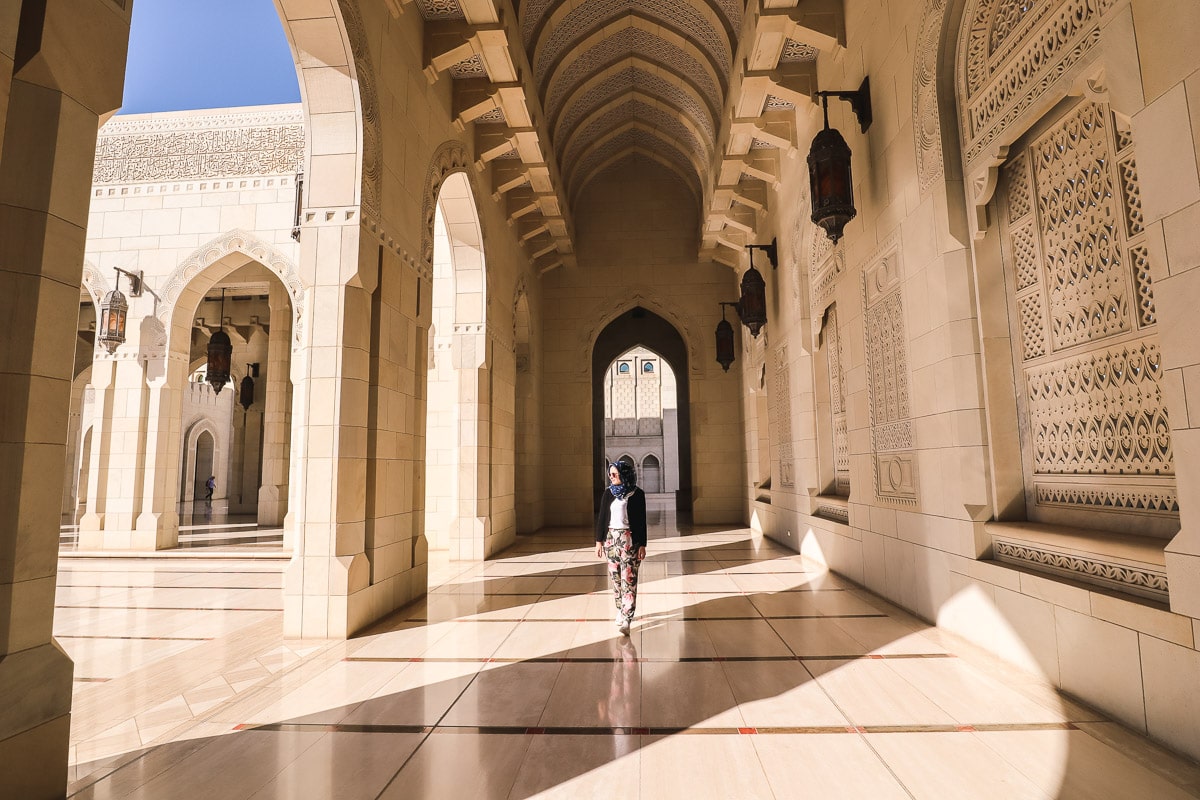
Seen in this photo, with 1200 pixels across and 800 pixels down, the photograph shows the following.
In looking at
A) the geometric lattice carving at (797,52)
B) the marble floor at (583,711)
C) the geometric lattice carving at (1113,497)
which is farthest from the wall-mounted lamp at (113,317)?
the geometric lattice carving at (1113,497)

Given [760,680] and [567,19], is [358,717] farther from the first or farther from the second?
[567,19]

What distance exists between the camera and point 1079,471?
9.58 ft

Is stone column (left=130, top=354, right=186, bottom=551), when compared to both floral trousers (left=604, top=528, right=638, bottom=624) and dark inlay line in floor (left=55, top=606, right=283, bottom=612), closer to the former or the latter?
dark inlay line in floor (left=55, top=606, right=283, bottom=612)

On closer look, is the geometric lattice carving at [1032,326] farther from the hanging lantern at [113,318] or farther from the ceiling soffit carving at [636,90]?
the hanging lantern at [113,318]

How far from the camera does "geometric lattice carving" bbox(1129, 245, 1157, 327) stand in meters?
2.47

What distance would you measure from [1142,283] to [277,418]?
39.0 ft

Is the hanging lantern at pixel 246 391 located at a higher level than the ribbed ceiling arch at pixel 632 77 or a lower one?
lower

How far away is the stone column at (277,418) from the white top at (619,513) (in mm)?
9184

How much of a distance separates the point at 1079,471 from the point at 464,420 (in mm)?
5820

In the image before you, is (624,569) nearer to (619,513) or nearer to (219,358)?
(619,513)

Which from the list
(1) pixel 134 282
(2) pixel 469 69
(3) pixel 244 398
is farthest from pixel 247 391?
(2) pixel 469 69

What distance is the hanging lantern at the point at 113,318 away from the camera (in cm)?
848

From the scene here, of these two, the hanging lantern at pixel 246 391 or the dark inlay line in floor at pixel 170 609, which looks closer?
the dark inlay line in floor at pixel 170 609

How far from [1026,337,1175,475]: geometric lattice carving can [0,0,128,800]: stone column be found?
3.83 meters
